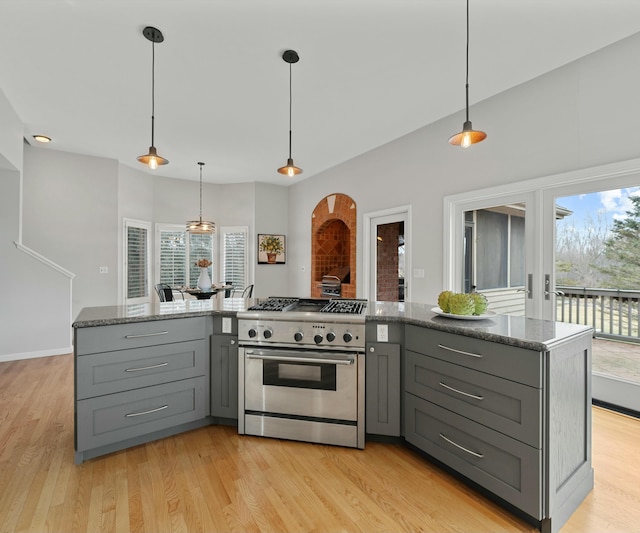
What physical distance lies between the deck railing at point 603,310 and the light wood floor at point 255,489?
75cm

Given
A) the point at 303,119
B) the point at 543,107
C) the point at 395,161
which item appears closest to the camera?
the point at 543,107

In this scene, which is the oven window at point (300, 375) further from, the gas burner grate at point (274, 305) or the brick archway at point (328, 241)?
the brick archway at point (328, 241)

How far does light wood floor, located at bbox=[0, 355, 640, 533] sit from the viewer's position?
1572 millimetres

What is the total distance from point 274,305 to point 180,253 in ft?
16.1

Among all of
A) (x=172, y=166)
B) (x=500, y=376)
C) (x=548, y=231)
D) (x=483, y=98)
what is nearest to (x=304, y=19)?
(x=483, y=98)

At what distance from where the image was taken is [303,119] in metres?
3.97

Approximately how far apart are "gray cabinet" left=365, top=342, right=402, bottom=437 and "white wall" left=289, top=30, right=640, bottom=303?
213 cm

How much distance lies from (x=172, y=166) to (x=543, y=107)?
5424 mm

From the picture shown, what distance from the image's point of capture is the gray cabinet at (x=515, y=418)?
1.46 m

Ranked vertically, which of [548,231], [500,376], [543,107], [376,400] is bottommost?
[376,400]

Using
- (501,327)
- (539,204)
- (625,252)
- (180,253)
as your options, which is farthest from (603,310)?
(180,253)

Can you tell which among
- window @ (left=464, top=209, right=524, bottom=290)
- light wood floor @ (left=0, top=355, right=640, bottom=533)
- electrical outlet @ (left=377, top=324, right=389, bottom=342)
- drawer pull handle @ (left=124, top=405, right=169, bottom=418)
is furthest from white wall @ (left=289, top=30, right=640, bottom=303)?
drawer pull handle @ (left=124, top=405, right=169, bottom=418)

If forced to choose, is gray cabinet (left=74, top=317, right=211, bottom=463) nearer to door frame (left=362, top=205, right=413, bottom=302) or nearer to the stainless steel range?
the stainless steel range

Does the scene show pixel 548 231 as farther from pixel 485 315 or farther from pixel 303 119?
pixel 303 119
